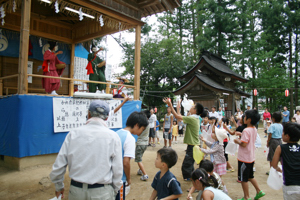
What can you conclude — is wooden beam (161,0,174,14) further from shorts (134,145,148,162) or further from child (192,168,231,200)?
child (192,168,231,200)

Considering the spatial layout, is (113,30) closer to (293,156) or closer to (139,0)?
(139,0)

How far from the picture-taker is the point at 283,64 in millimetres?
26516

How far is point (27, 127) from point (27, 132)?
0.14 metres

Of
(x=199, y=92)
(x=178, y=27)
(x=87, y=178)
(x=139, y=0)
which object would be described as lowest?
(x=87, y=178)

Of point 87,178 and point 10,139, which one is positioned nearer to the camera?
point 87,178

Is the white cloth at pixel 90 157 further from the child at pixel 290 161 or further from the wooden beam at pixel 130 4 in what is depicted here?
the wooden beam at pixel 130 4

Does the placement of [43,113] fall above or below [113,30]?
below

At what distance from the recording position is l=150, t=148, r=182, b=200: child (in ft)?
8.37

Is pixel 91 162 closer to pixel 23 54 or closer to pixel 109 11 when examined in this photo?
pixel 23 54

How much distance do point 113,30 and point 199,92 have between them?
11.6 metres

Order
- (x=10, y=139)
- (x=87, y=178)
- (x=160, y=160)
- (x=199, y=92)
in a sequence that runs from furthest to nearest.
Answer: (x=199, y=92), (x=10, y=139), (x=160, y=160), (x=87, y=178)

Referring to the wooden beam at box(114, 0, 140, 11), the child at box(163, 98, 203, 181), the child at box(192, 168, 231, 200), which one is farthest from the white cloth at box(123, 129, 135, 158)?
the wooden beam at box(114, 0, 140, 11)

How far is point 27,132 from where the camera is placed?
5742mm

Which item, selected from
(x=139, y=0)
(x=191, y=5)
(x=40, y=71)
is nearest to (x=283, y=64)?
(x=191, y=5)
